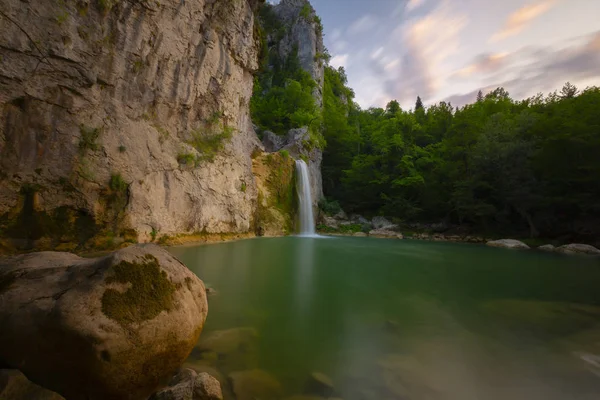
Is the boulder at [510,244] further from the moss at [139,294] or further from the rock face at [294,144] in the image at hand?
the moss at [139,294]

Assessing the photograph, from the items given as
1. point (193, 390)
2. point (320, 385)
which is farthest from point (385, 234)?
point (193, 390)

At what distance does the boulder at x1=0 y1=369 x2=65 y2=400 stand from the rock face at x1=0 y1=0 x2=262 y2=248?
25.9ft

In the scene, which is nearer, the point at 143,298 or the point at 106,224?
A: the point at 143,298

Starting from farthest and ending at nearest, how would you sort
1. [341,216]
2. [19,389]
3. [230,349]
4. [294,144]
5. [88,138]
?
1. [341,216]
2. [294,144]
3. [88,138]
4. [230,349]
5. [19,389]

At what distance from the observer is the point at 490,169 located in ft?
60.8

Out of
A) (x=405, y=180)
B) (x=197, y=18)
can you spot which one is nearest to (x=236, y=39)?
(x=197, y=18)

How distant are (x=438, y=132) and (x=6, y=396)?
1280 inches

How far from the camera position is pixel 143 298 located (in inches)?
89.9

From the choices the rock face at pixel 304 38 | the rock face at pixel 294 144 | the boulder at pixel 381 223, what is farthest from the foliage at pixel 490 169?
the rock face at pixel 304 38

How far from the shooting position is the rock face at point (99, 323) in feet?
6.30

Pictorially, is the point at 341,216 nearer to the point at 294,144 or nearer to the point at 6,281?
the point at 294,144

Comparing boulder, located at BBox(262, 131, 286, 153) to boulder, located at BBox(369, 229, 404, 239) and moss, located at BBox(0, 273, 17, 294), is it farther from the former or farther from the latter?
moss, located at BBox(0, 273, 17, 294)

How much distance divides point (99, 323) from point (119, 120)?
10.5 metres

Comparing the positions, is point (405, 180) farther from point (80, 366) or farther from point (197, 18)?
point (80, 366)
